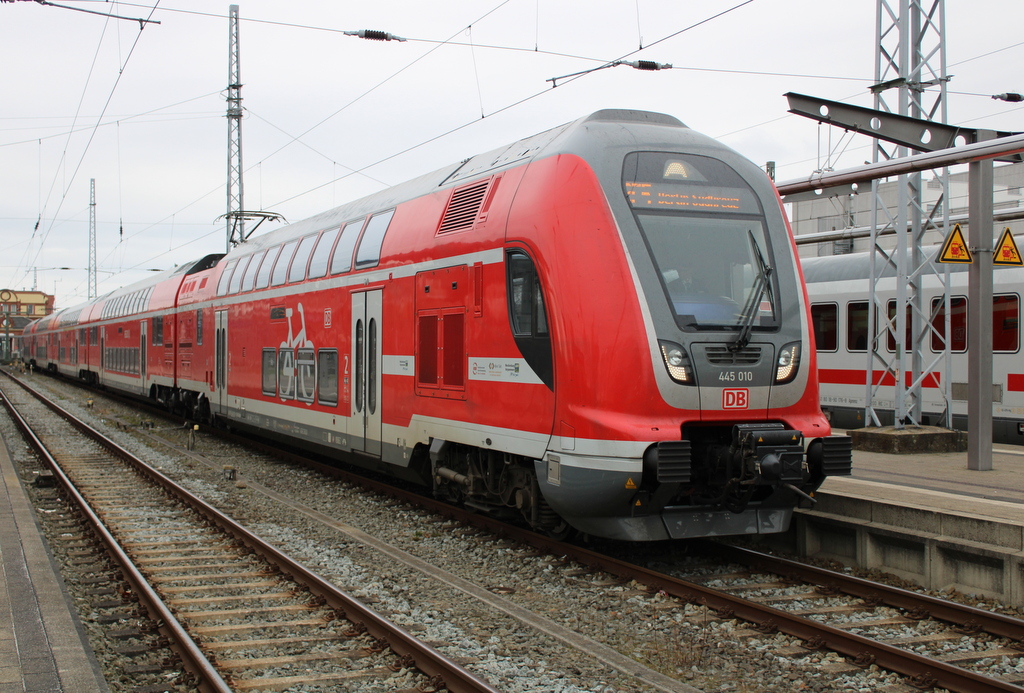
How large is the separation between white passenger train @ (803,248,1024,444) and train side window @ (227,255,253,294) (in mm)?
10072

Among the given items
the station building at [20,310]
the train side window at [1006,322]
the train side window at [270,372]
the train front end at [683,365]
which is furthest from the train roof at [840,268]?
the station building at [20,310]

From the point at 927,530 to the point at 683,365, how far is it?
2.47m

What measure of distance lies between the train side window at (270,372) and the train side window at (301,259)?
1.36 meters

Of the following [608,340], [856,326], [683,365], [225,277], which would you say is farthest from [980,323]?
[225,277]

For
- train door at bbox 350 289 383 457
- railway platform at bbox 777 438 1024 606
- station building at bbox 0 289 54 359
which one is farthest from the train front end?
station building at bbox 0 289 54 359

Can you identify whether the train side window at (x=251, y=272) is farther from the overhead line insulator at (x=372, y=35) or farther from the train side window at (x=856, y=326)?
the train side window at (x=856, y=326)

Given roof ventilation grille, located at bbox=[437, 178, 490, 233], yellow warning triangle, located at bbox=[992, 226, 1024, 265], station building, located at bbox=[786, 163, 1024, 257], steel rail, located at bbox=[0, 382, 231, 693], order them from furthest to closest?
station building, located at bbox=[786, 163, 1024, 257]
yellow warning triangle, located at bbox=[992, 226, 1024, 265]
roof ventilation grille, located at bbox=[437, 178, 490, 233]
steel rail, located at bbox=[0, 382, 231, 693]

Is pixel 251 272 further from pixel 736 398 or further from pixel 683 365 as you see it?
pixel 736 398

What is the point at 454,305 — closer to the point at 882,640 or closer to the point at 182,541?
the point at 182,541

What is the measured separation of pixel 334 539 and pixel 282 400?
529 cm

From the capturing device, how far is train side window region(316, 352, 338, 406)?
459 inches

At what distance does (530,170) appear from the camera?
308 inches

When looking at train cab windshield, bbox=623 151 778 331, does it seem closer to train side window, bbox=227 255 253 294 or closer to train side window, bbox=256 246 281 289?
train side window, bbox=256 246 281 289

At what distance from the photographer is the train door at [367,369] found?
1038 cm
